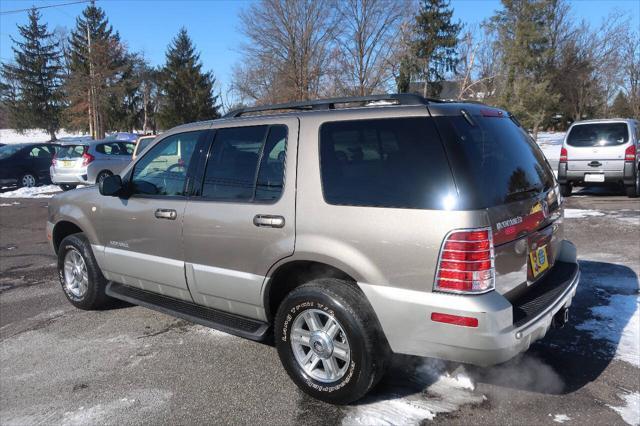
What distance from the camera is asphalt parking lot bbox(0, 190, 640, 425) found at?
3.01 meters

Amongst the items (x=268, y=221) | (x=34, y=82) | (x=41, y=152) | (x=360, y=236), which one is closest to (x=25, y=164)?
(x=41, y=152)

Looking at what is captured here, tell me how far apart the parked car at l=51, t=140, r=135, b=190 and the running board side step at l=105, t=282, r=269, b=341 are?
11.6 metres

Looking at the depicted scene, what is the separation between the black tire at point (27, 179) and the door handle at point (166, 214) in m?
15.2

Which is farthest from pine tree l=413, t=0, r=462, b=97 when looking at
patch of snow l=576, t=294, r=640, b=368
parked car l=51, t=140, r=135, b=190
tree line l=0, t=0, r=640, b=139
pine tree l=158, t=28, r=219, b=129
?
patch of snow l=576, t=294, r=640, b=368

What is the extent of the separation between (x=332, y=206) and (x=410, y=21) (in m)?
32.4

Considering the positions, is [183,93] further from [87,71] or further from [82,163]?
[82,163]

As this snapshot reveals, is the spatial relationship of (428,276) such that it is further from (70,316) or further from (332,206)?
(70,316)

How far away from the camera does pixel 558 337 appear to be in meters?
3.93

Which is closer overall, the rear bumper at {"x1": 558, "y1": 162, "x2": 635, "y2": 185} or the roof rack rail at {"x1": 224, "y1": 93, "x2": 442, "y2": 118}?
the roof rack rail at {"x1": 224, "y1": 93, "x2": 442, "y2": 118}

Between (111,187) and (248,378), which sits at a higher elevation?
(111,187)

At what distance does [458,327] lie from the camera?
2600 mm

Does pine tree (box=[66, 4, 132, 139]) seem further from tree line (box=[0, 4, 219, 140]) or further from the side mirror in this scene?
the side mirror

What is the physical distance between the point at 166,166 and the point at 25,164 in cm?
1516

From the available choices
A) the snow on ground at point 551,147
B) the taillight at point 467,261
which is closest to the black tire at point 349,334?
the taillight at point 467,261
